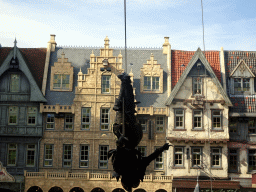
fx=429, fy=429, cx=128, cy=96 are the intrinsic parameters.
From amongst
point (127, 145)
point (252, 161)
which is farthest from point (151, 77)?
point (127, 145)

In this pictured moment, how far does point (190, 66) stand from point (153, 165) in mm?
7532

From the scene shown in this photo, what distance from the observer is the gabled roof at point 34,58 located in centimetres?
3234

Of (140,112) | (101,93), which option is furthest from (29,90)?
(140,112)

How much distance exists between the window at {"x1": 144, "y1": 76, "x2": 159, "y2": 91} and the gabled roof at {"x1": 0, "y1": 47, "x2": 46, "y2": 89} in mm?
7864

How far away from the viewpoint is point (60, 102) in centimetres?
3139

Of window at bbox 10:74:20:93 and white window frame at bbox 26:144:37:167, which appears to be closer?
white window frame at bbox 26:144:37:167

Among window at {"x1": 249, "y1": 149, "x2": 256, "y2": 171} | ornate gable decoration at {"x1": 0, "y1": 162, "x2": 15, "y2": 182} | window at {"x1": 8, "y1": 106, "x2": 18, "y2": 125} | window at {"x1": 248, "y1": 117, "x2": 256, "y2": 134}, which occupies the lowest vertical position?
ornate gable decoration at {"x1": 0, "y1": 162, "x2": 15, "y2": 182}

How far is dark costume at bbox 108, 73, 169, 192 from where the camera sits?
34.2ft

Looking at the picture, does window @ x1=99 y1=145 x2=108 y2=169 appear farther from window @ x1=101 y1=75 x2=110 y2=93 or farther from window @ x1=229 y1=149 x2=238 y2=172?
window @ x1=229 y1=149 x2=238 y2=172

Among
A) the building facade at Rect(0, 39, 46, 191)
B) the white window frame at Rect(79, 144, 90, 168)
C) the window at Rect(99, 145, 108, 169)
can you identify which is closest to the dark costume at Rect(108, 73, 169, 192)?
the window at Rect(99, 145, 108, 169)

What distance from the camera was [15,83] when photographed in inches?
1235

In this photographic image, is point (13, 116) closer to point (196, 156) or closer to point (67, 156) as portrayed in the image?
point (67, 156)

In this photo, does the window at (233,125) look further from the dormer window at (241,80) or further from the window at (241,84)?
the window at (241,84)

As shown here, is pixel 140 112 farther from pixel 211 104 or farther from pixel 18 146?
pixel 18 146
